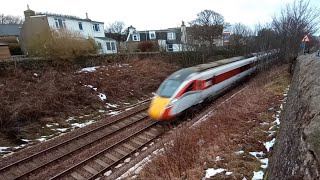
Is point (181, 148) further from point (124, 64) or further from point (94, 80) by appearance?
point (124, 64)

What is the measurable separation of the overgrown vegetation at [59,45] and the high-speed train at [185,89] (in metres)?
12.6

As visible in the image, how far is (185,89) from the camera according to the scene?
1180 cm

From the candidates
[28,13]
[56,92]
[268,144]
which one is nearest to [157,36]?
[28,13]

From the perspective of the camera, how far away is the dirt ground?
11.5 m

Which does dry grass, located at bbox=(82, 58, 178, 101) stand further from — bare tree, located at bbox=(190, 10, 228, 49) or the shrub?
the shrub

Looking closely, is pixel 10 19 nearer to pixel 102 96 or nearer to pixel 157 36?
pixel 157 36

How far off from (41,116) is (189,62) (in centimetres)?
2131

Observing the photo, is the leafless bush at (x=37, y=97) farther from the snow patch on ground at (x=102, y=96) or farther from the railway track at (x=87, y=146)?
the railway track at (x=87, y=146)

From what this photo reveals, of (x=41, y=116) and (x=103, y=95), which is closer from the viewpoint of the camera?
(x=41, y=116)

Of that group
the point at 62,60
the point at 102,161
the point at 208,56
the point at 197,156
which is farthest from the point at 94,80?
the point at 208,56

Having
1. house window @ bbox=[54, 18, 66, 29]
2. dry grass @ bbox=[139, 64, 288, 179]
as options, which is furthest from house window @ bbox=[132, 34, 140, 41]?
dry grass @ bbox=[139, 64, 288, 179]

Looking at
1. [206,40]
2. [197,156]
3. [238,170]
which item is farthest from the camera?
[206,40]

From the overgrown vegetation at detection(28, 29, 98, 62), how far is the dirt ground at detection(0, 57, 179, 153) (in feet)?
5.86

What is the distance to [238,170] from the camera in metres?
5.01
